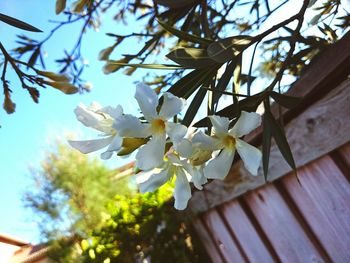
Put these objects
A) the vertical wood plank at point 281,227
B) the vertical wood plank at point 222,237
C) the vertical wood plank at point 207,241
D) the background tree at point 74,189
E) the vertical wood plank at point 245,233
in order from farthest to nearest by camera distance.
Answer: the background tree at point 74,189, the vertical wood plank at point 207,241, the vertical wood plank at point 222,237, the vertical wood plank at point 245,233, the vertical wood plank at point 281,227

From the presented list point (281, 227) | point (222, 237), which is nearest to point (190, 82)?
point (281, 227)

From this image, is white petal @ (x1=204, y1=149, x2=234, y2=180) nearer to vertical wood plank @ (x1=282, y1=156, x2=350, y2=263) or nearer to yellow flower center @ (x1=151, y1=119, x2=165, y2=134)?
yellow flower center @ (x1=151, y1=119, x2=165, y2=134)

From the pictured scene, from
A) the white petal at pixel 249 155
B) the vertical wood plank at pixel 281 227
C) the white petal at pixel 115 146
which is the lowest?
the vertical wood plank at pixel 281 227

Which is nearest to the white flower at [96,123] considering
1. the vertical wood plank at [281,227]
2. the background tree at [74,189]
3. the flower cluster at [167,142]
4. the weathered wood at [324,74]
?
the flower cluster at [167,142]

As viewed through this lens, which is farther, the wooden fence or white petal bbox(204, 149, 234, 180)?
the wooden fence

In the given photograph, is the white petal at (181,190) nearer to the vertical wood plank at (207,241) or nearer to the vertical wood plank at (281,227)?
the vertical wood plank at (281,227)

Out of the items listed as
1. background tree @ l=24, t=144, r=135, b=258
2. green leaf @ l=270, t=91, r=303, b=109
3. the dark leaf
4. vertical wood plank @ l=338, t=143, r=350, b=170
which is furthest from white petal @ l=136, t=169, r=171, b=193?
background tree @ l=24, t=144, r=135, b=258

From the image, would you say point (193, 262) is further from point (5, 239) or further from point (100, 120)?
point (5, 239)
